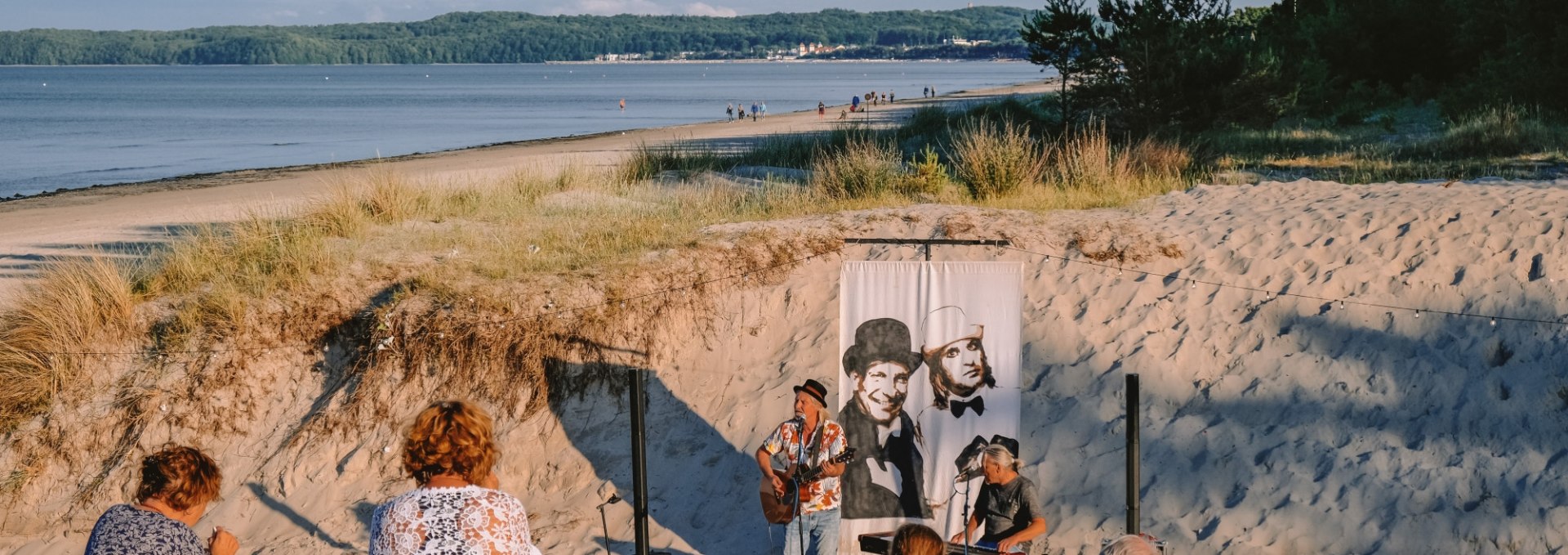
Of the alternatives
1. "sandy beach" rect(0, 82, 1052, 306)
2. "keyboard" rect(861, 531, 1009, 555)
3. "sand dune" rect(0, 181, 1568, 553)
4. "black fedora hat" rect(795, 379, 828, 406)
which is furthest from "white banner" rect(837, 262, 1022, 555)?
"sandy beach" rect(0, 82, 1052, 306)

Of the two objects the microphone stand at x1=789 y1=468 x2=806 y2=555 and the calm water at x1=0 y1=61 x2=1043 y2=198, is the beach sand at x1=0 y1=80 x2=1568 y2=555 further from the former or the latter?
the calm water at x1=0 y1=61 x2=1043 y2=198

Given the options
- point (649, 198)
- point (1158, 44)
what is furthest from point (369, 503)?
point (1158, 44)

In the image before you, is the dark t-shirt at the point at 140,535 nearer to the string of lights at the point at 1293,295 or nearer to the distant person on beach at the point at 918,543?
the distant person on beach at the point at 918,543

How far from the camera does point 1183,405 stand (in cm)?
920

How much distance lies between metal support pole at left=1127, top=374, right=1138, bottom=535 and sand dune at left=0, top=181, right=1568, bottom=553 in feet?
3.09

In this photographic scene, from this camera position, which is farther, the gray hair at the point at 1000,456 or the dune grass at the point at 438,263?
the dune grass at the point at 438,263

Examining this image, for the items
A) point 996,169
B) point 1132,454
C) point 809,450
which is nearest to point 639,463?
point 809,450

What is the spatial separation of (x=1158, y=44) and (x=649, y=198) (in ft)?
39.3

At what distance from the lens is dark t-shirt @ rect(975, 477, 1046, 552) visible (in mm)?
6910

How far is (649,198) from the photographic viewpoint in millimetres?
15555

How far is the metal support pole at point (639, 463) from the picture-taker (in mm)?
7398

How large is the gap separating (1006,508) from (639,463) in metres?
2.09

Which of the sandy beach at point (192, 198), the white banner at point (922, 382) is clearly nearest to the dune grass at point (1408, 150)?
the white banner at point (922, 382)

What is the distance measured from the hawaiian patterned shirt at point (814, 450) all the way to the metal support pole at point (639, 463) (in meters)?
0.71
